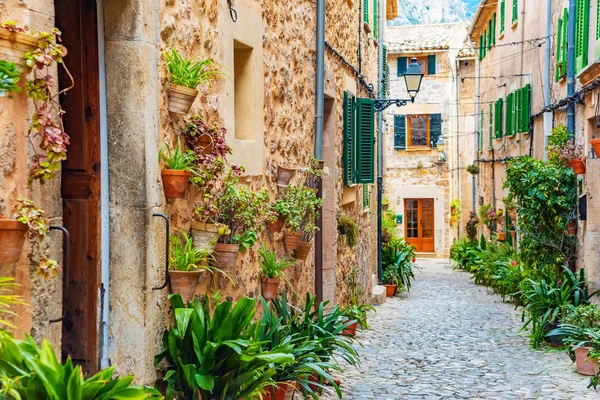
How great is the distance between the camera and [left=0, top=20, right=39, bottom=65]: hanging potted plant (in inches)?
117

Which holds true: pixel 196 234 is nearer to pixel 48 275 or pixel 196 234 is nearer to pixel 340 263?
pixel 48 275

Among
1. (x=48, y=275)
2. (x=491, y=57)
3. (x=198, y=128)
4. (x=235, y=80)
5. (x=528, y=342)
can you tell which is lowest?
(x=528, y=342)

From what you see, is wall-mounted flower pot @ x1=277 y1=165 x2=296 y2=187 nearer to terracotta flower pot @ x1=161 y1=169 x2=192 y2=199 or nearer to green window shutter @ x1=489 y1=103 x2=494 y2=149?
terracotta flower pot @ x1=161 y1=169 x2=192 y2=199

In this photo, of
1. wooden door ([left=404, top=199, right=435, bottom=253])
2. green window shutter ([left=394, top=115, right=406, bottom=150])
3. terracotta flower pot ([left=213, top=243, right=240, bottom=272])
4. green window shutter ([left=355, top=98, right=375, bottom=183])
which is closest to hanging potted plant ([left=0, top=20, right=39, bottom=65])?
terracotta flower pot ([left=213, top=243, right=240, bottom=272])

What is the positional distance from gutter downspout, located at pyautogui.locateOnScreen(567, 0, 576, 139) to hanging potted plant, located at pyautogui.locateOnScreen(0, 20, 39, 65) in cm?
1023

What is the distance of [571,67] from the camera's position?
12023mm

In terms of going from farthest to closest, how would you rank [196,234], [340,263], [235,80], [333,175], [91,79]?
[340,263] < [333,175] < [235,80] < [196,234] < [91,79]

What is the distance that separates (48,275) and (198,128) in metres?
1.79

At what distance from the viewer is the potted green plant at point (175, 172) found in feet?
14.4

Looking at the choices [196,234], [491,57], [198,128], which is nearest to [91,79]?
[198,128]

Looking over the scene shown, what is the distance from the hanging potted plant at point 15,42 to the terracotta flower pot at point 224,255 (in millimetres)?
2182

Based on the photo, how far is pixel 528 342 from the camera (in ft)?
33.8

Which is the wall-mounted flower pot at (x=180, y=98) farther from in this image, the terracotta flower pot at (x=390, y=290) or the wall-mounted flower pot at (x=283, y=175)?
the terracotta flower pot at (x=390, y=290)

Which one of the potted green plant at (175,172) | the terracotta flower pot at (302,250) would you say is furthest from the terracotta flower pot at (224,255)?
the terracotta flower pot at (302,250)
